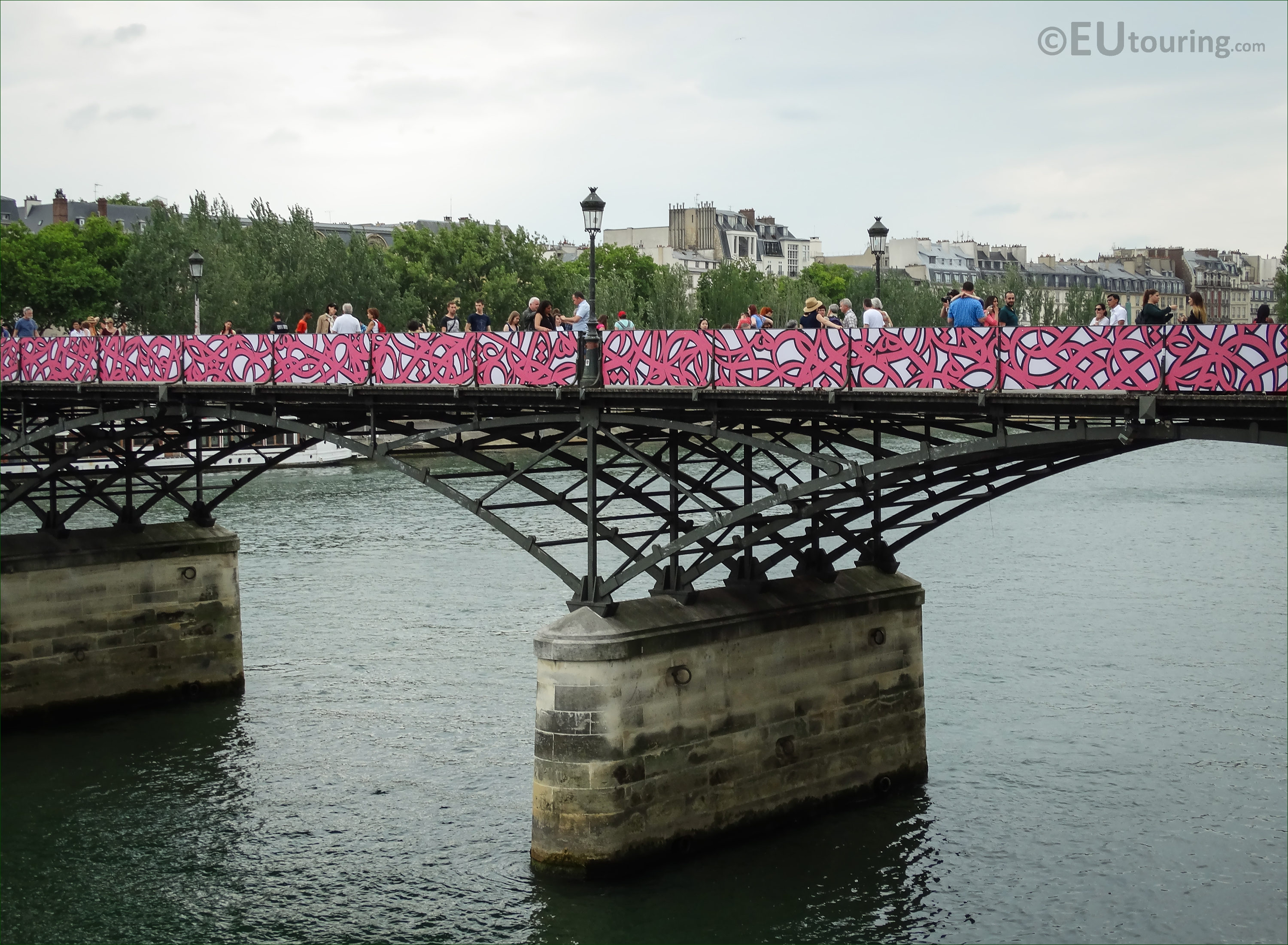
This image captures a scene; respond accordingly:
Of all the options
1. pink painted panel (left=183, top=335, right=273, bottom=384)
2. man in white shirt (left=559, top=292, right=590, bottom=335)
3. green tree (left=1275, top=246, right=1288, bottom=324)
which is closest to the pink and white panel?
man in white shirt (left=559, top=292, right=590, bottom=335)

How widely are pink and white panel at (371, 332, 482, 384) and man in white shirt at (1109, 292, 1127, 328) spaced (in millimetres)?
8865

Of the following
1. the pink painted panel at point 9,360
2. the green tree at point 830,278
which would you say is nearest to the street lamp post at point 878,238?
the pink painted panel at point 9,360

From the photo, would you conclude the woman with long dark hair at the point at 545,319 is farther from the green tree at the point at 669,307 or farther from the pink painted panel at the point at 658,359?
the green tree at the point at 669,307

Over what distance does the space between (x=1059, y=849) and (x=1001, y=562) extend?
24725mm

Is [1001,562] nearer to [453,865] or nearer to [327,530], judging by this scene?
[327,530]

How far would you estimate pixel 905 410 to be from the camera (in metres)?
19.0

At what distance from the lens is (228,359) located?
87.1 feet

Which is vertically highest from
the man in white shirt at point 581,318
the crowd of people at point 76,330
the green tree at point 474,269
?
the green tree at point 474,269

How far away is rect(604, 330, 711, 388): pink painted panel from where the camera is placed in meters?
20.5

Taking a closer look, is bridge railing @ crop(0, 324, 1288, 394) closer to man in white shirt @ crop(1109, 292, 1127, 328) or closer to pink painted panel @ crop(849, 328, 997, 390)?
pink painted panel @ crop(849, 328, 997, 390)

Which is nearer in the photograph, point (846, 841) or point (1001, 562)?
point (846, 841)

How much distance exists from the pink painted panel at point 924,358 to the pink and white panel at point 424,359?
6.19 m

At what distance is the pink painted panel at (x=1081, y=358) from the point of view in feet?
55.7

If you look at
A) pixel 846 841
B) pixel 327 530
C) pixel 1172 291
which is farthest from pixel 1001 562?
pixel 1172 291
